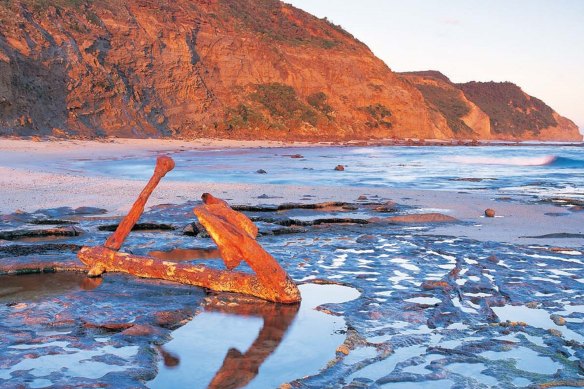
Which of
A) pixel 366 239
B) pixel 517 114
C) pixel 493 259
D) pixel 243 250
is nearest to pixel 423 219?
pixel 366 239

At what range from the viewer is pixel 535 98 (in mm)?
137500

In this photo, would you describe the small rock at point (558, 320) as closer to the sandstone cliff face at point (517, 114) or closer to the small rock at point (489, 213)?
the small rock at point (489, 213)

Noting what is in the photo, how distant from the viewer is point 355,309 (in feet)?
15.2

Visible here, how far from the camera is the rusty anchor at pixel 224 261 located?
4395mm

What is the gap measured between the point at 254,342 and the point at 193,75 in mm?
42193

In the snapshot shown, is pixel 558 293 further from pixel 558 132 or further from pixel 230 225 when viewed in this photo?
pixel 558 132

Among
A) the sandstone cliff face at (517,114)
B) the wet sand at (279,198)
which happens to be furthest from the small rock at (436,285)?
the sandstone cliff face at (517,114)

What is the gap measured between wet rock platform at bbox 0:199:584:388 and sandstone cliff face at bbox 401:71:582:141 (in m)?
82.3

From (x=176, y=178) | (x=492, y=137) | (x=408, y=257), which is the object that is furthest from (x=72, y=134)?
(x=492, y=137)

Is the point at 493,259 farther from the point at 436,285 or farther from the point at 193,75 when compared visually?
the point at 193,75

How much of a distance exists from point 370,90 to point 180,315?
55.8 metres

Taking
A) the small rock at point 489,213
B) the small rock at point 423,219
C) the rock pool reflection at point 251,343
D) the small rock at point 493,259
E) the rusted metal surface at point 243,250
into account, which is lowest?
the rock pool reflection at point 251,343

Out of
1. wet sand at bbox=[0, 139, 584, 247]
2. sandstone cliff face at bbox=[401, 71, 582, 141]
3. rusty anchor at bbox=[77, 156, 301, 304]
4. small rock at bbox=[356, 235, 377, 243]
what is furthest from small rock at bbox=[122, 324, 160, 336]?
sandstone cliff face at bbox=[401, 71, 582, 141]

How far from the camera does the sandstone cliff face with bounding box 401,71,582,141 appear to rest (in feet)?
309
